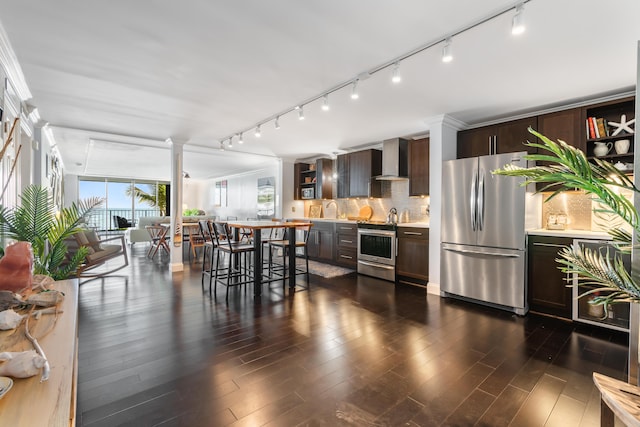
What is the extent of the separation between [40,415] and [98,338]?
2251 millimetres

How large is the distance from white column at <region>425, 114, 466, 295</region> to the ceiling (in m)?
0.18

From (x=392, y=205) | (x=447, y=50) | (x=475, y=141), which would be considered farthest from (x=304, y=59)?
(x=392, y=205)

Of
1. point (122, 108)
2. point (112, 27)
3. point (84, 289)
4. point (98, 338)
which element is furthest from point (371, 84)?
point (84, 289)

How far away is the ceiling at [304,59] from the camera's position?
187cm

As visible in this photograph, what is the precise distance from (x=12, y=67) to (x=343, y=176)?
460 cm

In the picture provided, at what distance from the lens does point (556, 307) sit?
10.4ft

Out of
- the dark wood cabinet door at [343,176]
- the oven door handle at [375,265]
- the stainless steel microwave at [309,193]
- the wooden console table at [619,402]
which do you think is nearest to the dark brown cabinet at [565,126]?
the oven door handle at [375,265]

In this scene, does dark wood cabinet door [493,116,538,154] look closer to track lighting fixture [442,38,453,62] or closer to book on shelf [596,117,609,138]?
book on shelf [596,117,609,138]

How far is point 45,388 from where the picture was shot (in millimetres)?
880

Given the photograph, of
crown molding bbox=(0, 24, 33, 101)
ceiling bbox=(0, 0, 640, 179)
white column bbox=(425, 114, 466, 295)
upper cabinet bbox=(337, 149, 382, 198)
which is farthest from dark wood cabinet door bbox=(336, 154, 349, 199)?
crown molding bbox=(0, 24, 33, 101)

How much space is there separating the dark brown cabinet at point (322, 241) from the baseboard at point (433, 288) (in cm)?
214

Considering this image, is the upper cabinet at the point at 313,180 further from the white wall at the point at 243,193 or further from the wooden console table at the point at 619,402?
the wooden console table at the point at 619,402

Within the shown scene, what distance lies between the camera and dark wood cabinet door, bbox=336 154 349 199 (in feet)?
19.2

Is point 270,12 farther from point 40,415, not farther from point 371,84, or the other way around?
point 40,415
